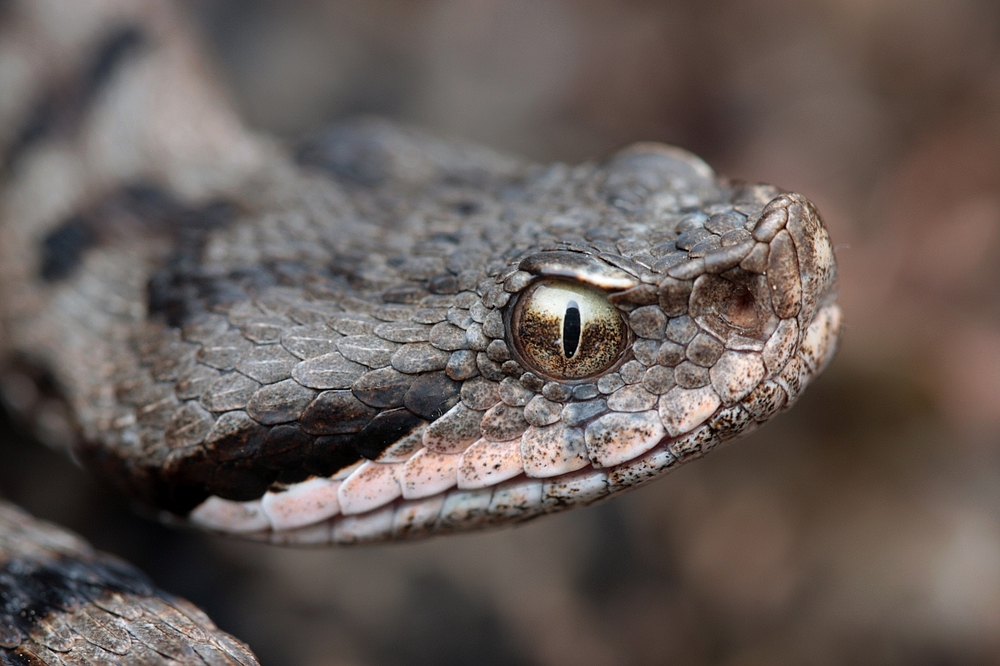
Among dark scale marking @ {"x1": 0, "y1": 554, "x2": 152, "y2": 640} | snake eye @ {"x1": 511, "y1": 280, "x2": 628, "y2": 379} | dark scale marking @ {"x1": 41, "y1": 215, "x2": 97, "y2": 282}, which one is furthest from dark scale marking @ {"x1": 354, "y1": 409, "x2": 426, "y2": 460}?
dark scale marking @ {"x1": 41, "y1": 215, "x2": 97, "y2": 282}

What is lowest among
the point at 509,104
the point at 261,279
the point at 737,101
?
the point at 261,279

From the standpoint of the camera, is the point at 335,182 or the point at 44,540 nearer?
the point at 44,540

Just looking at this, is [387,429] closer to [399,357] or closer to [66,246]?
[399,357]

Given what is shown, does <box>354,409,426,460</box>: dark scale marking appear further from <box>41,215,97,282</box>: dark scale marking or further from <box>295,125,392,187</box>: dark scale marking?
<box>41,215,97,282</box>: dark scale marking

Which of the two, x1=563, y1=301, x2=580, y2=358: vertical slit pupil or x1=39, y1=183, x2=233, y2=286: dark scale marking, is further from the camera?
x1=39, y1=183, x2=233, y2=286: dark scale marking

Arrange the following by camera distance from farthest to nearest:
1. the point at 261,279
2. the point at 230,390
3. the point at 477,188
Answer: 1. the point at 477,188
2. the point at 261,279
3. the point at 230,390

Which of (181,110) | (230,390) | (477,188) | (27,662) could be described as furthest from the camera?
(181,110)

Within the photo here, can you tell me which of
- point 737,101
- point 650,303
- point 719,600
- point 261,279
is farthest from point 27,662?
point 737,101

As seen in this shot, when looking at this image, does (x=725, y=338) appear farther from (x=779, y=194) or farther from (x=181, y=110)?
(x=181, y=110)
